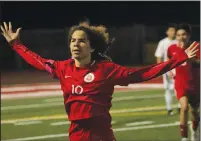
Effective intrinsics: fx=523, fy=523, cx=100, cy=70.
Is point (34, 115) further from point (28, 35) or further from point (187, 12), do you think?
point (187, 12)

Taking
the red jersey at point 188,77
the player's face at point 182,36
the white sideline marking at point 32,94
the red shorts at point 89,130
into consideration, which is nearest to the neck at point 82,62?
the red shorts at point 89,130

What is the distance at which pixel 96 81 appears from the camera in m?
4.98

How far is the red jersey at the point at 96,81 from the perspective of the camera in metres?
4.94

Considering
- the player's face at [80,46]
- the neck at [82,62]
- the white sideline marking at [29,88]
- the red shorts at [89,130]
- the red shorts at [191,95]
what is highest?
the player's face at [80,46]

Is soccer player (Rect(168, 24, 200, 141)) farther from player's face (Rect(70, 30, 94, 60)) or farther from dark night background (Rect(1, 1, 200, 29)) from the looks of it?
dark night background (Rect(1, 1, 200, 29))

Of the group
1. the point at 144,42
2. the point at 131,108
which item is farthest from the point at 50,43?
the point at 131,108

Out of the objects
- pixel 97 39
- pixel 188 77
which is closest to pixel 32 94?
pixel 188 77

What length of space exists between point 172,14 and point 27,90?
49.5 feet

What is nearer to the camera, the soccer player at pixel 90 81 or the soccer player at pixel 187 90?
the soccer player at pixel 90 81

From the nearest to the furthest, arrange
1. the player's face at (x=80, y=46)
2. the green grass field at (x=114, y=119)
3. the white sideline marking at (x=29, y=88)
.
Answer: the player's face at (x=80, y=46)
the green grass field at (x=114, y=119)
the white sideline marking at (x=29, y=88)

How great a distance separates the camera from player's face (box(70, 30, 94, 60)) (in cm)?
491

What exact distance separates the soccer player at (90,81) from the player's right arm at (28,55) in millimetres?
240

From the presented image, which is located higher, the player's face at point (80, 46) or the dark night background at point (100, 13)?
the dark night background at point (100, 13)

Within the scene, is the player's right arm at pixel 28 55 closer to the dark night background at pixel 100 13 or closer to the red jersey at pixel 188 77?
the red jersey at pixel 188 77
